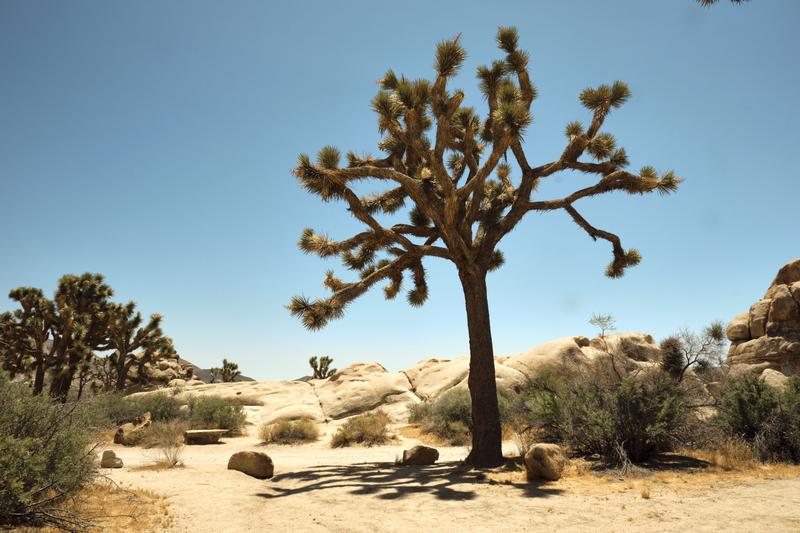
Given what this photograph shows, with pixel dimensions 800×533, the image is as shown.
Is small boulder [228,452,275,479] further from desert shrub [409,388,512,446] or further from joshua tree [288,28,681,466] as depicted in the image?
desert shrub [409,388,512,446]

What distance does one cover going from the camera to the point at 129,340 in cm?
2653

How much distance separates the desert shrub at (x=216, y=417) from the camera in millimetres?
15812

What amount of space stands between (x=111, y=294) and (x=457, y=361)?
18884mm

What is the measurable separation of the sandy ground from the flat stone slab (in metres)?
5.54

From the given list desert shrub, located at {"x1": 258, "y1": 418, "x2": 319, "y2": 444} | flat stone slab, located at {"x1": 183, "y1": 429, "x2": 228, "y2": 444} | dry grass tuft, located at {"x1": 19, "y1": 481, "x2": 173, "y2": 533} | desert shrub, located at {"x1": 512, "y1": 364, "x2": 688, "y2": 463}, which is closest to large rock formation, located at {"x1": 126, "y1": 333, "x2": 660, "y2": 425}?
desert shrub, located at {"x1": 258, "y1": 418, "x2": 319, "y2": 444}

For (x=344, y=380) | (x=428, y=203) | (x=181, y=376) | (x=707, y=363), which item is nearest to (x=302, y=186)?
(x=428, y=203)

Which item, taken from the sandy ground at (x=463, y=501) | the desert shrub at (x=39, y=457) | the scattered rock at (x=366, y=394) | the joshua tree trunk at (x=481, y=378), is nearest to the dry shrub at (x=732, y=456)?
the sandy ground at (x=463, y=501)

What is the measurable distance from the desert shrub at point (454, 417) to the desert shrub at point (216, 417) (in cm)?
661

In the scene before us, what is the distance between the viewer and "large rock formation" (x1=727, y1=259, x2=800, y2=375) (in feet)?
75.4

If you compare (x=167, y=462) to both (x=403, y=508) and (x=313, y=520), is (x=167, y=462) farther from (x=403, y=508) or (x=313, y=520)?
(x=403, y=508)

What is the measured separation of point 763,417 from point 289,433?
12023mm

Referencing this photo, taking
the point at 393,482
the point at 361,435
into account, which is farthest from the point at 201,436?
the point at 393,482

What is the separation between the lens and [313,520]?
5465mm

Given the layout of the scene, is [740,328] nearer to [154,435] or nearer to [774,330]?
[774,330]
